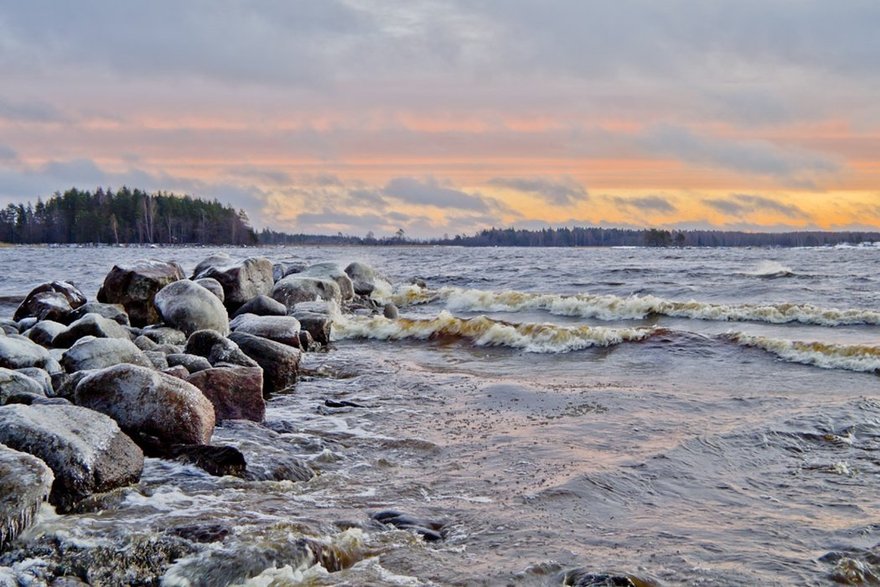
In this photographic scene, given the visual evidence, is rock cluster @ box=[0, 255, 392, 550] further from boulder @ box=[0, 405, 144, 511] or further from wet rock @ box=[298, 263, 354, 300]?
wet rock @ box=[298, 263, 354, 300]

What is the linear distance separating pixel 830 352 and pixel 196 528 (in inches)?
424

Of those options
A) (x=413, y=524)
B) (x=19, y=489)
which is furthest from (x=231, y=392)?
(x=413, y=524)

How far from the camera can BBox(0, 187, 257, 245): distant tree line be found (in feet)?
361

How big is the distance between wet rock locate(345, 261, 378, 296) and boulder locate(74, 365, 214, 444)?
17.5m

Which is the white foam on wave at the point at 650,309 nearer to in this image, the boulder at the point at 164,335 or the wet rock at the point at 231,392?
the boulder at the point at 164,335

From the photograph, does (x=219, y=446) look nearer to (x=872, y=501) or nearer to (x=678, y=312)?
(x=872, y=501)

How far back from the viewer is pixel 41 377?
25.3 feet

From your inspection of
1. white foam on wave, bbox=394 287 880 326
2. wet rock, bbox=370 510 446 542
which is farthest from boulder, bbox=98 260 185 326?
wet rock, bbox=370 510 446 542

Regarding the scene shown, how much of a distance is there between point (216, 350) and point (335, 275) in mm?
12432

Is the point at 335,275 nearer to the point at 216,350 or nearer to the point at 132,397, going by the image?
the point at 216,350

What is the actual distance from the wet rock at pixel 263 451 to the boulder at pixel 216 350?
2.06m

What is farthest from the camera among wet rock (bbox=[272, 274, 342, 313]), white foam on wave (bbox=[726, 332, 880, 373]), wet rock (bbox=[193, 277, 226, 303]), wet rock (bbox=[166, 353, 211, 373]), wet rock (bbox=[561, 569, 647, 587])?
wet rock (bbox=[272, 274, 342, 313])

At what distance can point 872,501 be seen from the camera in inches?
214

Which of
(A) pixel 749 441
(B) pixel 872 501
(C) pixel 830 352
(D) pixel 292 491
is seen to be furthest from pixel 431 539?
(C) pixel 830 352
